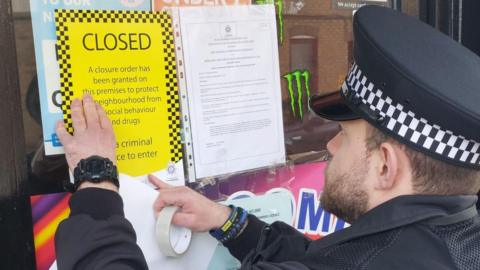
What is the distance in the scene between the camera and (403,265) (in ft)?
3.25

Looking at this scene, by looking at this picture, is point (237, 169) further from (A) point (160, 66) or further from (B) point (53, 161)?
(B) point (53, 161)

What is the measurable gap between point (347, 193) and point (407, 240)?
201mm

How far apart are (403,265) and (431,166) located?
220 mm

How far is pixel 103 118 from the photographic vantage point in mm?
1162

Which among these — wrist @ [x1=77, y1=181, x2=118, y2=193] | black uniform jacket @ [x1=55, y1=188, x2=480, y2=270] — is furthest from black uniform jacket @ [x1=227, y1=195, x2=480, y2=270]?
wrist @ [x1=77, y1=181, x2=118, y2=193]

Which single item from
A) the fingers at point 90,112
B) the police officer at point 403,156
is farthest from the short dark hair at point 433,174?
the fingers at point 90,112

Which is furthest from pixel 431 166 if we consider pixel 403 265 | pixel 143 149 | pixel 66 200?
pixel 66 200

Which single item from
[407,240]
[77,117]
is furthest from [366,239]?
[77,117]

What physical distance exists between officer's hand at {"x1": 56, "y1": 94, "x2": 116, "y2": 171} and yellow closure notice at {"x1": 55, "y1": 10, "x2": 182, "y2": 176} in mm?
30

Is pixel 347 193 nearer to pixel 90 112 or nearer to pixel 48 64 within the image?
pixel 90 112

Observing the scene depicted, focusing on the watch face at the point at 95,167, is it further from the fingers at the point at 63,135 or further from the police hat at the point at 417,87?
the police hat at the point at 417,87

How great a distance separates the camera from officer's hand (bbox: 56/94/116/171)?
3.67 ft

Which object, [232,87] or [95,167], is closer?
[95,167]

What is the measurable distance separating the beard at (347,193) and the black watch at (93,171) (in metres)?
0.49
